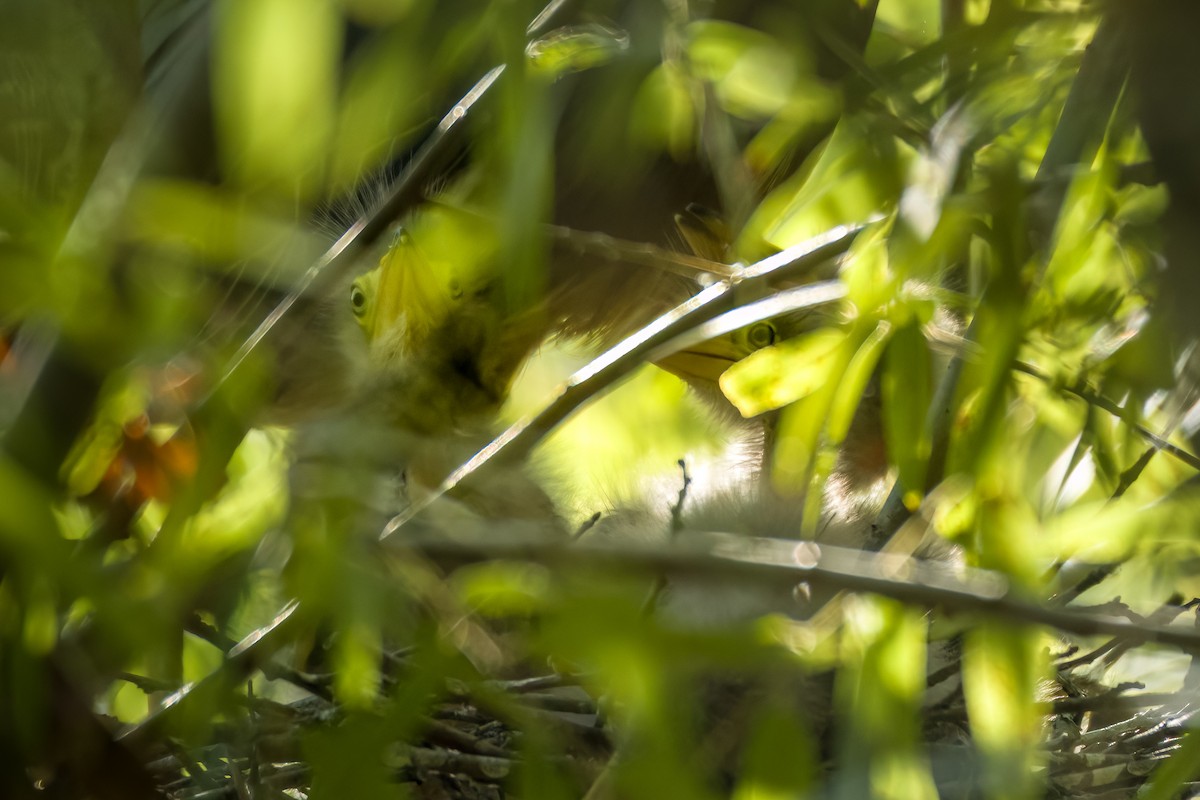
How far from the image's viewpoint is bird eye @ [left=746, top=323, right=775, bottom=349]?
46.8 inches

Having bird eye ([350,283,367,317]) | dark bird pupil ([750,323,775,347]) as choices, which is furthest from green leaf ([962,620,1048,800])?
bird eye ([350,283,367,317])

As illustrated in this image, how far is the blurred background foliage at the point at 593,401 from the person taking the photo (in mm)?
552

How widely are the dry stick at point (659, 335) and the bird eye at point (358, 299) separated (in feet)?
1.67

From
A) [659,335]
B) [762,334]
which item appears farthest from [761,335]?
[659,335]

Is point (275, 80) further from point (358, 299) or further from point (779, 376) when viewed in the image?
point (358, 299)

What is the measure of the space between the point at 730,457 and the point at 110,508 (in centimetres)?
89

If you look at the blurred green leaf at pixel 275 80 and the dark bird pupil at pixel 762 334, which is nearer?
the blurred green leaf at pixel 275 80

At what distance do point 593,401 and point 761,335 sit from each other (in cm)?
47

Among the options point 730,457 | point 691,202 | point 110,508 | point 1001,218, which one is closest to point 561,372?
point 730,457

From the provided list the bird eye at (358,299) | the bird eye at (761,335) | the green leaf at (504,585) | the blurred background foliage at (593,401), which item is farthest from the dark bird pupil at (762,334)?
the green leaf at (504,585)

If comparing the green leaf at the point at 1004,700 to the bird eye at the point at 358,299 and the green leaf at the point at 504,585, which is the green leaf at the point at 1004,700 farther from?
the bird eye at the point at 358,299

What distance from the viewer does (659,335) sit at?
633 mm

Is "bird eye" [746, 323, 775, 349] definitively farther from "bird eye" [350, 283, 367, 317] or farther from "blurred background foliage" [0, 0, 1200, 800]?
"bird eye" [350, 283, 367, 317]

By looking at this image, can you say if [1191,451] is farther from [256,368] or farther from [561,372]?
[561,372]
